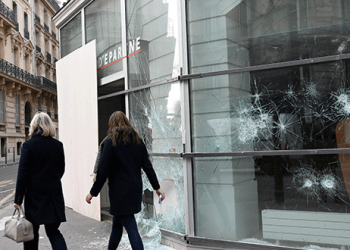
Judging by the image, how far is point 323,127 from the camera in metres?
3.29

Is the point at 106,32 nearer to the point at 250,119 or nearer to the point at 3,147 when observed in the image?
the point at 250,119

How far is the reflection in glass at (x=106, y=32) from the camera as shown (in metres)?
5.78

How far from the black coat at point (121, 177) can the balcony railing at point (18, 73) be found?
2494 centimetres

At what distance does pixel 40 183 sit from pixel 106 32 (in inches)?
151

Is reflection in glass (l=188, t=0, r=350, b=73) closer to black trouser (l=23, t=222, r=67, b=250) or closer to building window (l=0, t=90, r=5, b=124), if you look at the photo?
black trouser (l=23, t=222, r=67, b=250)

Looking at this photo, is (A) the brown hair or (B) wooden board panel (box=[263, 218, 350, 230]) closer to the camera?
(B) wooden board panel (box=[263, 218, 350, 230])


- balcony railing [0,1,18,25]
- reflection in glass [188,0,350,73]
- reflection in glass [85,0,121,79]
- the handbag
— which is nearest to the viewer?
the handbag

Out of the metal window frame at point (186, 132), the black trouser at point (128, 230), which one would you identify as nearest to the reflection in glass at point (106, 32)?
the metal window frame at point (186, 132)

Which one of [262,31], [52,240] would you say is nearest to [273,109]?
[262,31]

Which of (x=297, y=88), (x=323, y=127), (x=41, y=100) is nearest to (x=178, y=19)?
(x=297, y=88)

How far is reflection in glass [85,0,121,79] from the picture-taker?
5777mm

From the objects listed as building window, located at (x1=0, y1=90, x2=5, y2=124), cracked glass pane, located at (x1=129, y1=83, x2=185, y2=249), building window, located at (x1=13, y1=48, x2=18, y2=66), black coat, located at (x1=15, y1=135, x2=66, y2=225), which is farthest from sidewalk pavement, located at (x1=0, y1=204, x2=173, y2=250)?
building window, located at (x1=13, y1=48, x2=18, y2=66)

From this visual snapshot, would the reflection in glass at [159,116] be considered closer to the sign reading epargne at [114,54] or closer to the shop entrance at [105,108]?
the sign reading epargne at [114,54]

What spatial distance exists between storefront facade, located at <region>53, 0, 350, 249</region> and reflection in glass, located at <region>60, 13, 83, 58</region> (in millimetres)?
2928
